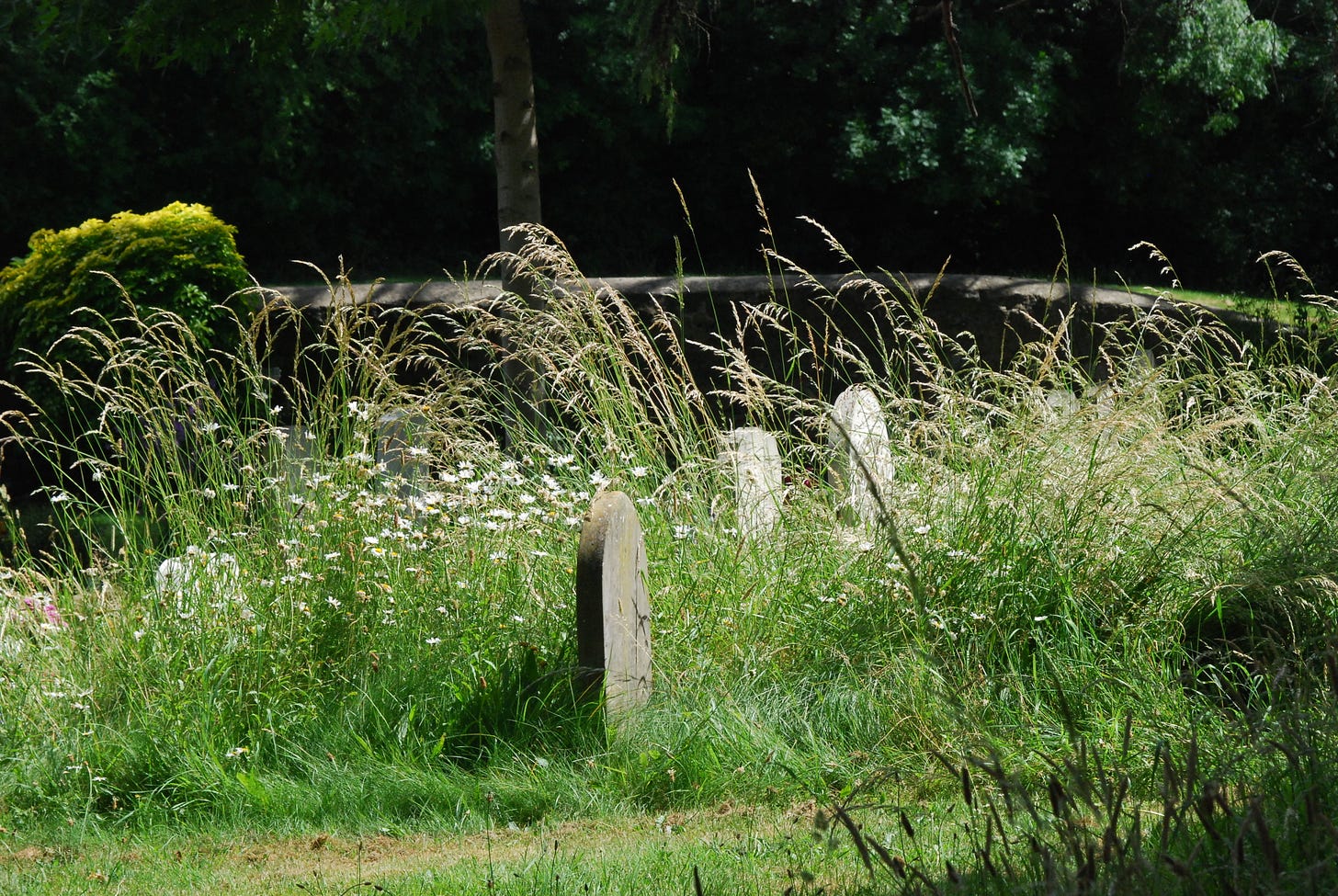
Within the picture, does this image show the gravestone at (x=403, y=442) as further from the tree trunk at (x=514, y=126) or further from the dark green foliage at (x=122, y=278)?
the dark green foliage at (x=122, y=278)

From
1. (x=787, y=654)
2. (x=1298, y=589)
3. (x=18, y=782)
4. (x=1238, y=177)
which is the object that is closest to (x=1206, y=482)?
(x=1298, y=589)

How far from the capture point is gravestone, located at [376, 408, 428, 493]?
443 cm

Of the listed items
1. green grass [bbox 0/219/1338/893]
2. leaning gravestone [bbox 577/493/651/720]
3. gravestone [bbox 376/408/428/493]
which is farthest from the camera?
gravestone [bbox 376/408/428/493]

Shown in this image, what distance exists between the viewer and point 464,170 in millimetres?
16906

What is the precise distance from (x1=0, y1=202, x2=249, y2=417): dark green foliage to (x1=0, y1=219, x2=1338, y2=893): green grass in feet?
12.6

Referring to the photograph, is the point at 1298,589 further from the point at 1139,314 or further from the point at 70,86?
the point at 70,86

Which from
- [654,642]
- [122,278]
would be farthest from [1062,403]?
[122,278]

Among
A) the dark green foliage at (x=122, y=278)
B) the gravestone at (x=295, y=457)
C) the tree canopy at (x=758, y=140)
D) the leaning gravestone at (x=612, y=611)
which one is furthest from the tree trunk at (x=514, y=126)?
the tree canopy at (x=758, y=140)

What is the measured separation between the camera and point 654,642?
13.0 ft

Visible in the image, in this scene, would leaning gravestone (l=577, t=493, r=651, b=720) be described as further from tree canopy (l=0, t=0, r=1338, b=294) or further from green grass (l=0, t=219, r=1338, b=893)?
tree canopy (l=0, t=0, r=1338, b=294)

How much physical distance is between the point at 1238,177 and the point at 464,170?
1044 centimetres

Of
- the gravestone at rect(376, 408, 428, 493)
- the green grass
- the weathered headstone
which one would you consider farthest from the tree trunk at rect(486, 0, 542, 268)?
the weathered headstone

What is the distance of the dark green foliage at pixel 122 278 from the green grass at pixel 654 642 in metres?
3.83

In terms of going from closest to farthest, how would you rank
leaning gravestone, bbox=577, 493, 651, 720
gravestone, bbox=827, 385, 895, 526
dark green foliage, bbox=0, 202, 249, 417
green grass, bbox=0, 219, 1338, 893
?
green grass, bbox=0, 219, 1338, 893 → leaning gravestone, bbox=577, 493, 651, 720 → gravestone, bbox=827, 385, 895, 526 → dark green foliage, bbox=0, 202, 249, 417
